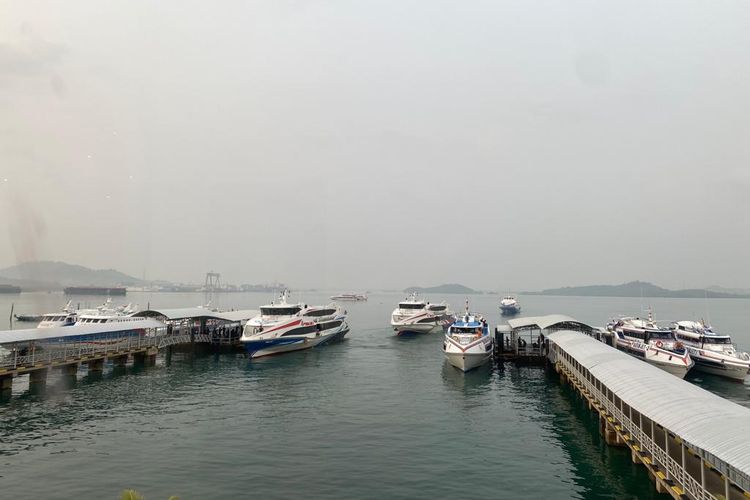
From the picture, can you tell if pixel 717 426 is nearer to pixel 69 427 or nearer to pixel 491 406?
pixel 491 406

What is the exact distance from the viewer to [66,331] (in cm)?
5047

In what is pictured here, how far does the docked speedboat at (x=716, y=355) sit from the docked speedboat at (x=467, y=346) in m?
24.7

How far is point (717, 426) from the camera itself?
1738cm

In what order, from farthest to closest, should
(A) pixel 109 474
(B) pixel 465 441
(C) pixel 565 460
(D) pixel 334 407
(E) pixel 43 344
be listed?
1. (E) pixel 43 344
2. (D) pixel 334 407
3. (B) pixel 465 441
4. (C) pixel 565 460
5. (A) pixel 109 474

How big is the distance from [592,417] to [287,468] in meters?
25.6

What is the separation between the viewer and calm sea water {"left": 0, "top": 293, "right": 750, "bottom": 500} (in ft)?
77.5

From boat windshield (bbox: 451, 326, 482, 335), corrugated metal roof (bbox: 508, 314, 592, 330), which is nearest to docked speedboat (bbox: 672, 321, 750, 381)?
corrugated metal roof (bbox: 508, 314, 592, 330)

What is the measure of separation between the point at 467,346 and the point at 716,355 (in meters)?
28.4

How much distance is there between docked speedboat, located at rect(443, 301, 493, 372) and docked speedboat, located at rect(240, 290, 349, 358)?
2532cm

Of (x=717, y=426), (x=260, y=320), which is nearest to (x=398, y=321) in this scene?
(x=260, y=320)

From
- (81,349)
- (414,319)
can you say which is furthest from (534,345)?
(81,349)

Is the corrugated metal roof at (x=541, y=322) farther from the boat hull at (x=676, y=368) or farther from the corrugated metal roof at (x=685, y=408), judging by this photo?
the corrugated metal roof at (x=685, y=408)

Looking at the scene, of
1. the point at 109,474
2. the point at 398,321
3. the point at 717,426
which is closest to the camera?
the point at 717,426

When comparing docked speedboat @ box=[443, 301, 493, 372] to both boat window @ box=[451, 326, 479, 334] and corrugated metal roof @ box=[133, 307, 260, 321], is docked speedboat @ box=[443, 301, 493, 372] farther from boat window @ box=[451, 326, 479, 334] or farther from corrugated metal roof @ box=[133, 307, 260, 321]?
corrugated metal roof @ box=[133, 307, 260, 321]
